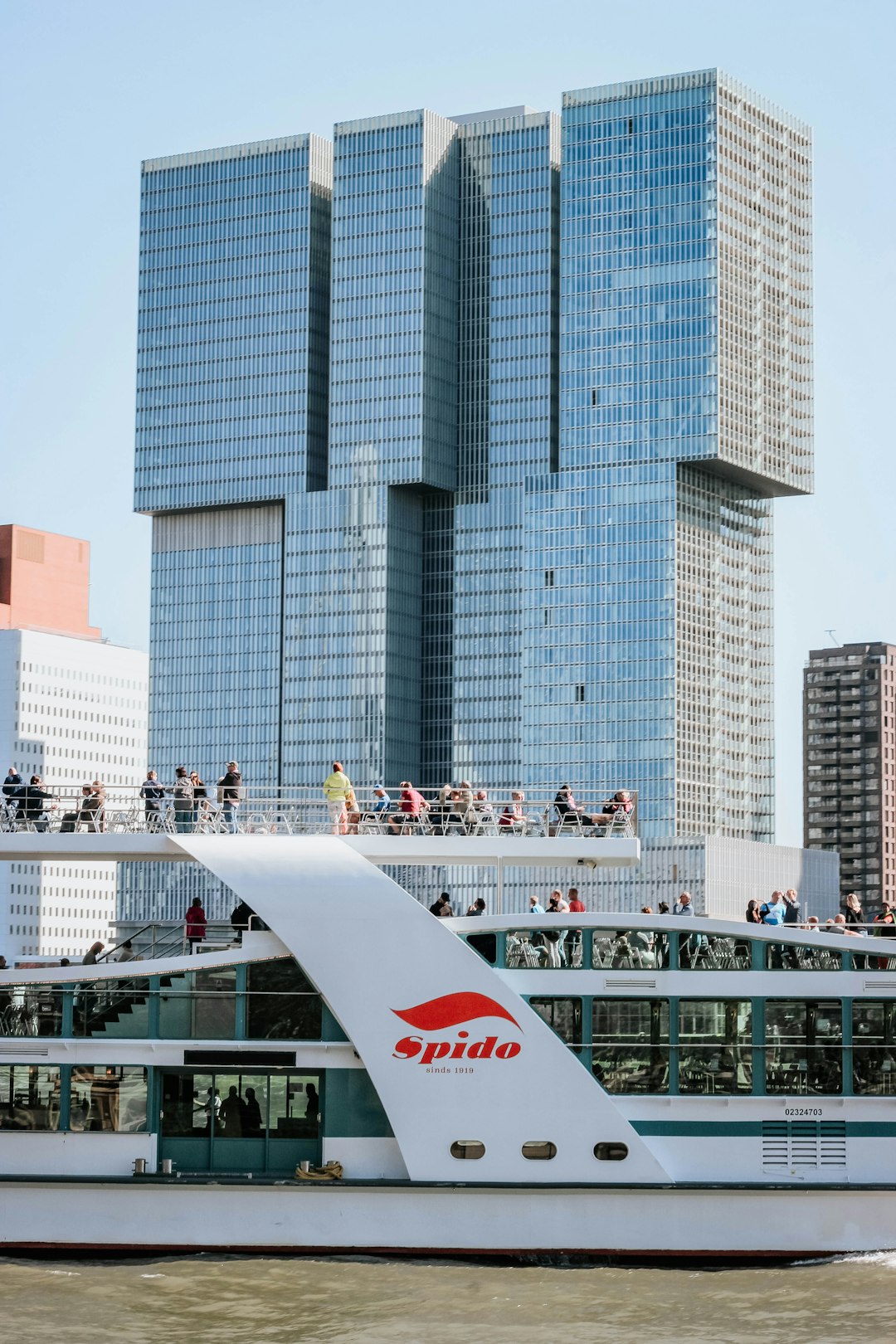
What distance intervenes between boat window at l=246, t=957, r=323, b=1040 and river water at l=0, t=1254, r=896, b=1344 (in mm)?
2871

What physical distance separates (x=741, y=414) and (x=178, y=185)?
5029cm

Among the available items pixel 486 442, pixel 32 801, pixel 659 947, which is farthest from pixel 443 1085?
pixel 486 442

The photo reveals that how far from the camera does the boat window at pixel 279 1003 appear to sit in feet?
89.7

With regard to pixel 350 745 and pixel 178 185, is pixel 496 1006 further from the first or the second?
pixel 178 185

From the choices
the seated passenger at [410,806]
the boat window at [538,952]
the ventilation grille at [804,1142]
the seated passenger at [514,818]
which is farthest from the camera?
the seated passenger at [514,818]

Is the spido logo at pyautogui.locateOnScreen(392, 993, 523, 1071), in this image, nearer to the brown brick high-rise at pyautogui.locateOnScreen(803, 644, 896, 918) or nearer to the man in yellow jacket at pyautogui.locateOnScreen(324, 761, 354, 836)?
the man in yellow jacket at pyautogui.locateOnScreen(324, 761, 354, 836)

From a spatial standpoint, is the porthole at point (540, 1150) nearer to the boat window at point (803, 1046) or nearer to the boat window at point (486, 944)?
the boat window at point (486, 944)

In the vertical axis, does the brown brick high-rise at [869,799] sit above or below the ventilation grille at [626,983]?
above

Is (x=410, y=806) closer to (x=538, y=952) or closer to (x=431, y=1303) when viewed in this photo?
(x=538, y=952)

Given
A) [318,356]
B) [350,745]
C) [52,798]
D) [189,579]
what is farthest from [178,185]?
[52,798]

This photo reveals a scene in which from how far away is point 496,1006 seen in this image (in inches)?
1057

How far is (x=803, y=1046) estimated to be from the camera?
27.3m

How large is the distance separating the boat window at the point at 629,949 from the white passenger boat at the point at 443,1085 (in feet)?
0.10

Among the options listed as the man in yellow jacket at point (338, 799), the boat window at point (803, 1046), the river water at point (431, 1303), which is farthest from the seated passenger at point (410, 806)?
the river water at point (431, 1303)
